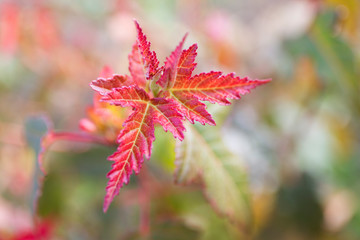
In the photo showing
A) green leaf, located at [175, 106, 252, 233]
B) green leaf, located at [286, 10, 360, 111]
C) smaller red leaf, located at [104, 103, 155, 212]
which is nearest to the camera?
smaller red leaf, located at [104, 103, 155, 212]

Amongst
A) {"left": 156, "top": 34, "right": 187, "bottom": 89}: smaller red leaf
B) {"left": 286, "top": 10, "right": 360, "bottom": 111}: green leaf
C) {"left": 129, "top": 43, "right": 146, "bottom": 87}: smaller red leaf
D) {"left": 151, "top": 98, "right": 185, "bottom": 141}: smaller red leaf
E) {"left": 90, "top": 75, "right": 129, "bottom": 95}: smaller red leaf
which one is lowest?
{"left": 151, "top": 98, "right": 185, "bottom": 141}: smaller red leaf

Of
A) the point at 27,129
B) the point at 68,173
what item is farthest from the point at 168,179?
the point at 27,129

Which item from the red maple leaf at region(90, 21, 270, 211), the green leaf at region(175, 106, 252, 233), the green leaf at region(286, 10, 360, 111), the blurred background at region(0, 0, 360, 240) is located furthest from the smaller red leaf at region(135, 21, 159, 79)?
the green leaf at region(286, 10, 360, 111)

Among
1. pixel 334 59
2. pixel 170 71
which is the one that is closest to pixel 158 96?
pixel 170 71

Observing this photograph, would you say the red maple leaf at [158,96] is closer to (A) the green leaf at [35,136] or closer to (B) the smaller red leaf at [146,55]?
(B) the smaller red leaf at [146,55]

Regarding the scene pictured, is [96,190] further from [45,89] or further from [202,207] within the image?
[45,89]

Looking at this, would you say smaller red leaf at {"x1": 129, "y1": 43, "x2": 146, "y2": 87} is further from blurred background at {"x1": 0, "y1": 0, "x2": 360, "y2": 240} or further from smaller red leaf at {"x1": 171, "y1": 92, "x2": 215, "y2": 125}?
blurred background at {"x1": 0, "y1": 0, "x2": 360, "y2": 240}

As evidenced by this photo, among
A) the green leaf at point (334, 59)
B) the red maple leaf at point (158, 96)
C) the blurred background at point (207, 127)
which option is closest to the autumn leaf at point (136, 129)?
the red maple leaf at point (158, 96)

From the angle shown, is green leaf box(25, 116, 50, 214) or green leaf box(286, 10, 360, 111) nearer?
green leaf box(25, 116, 50, 214)

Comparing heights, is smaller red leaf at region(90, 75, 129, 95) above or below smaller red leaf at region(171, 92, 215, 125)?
above
